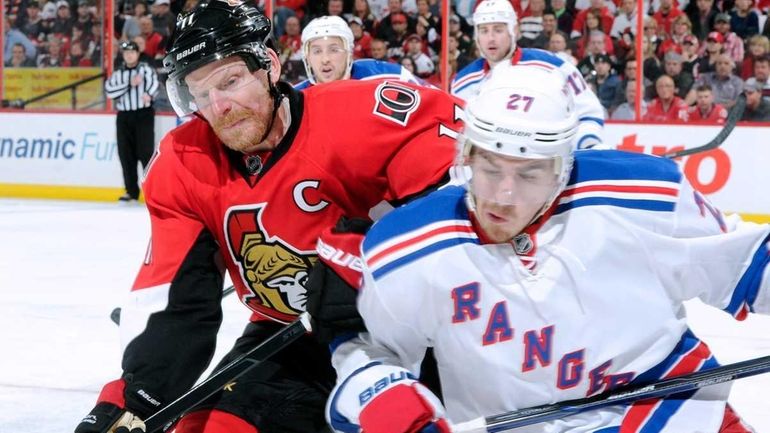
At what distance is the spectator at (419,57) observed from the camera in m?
8.07

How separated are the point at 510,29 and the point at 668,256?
10.7 feet

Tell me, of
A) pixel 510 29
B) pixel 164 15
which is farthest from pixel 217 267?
pixel 164 15

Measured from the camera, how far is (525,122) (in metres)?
1.51

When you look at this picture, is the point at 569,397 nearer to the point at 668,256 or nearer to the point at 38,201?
the point at 668,256

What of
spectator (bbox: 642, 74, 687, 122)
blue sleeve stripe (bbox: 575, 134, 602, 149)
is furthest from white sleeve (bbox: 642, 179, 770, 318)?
spectator (bbox: 642, 74, 687, 122)

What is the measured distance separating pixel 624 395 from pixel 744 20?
5.93m

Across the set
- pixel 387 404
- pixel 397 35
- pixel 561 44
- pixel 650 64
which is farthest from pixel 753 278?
pixel 397 35

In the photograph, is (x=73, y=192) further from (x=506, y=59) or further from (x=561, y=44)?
(x=506, y=59)

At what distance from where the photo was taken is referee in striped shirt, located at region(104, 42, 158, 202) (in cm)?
833

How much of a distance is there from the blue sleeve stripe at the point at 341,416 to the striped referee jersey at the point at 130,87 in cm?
703

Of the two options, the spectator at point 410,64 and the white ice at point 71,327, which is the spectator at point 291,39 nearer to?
A: the spectator at point 410,64

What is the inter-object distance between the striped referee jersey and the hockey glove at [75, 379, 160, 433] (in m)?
6.75

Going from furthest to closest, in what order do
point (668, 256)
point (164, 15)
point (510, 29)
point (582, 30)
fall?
point (164, 15)
point (582, 30)
point (510, 29)
point (668, 256)

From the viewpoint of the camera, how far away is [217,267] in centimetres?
201
